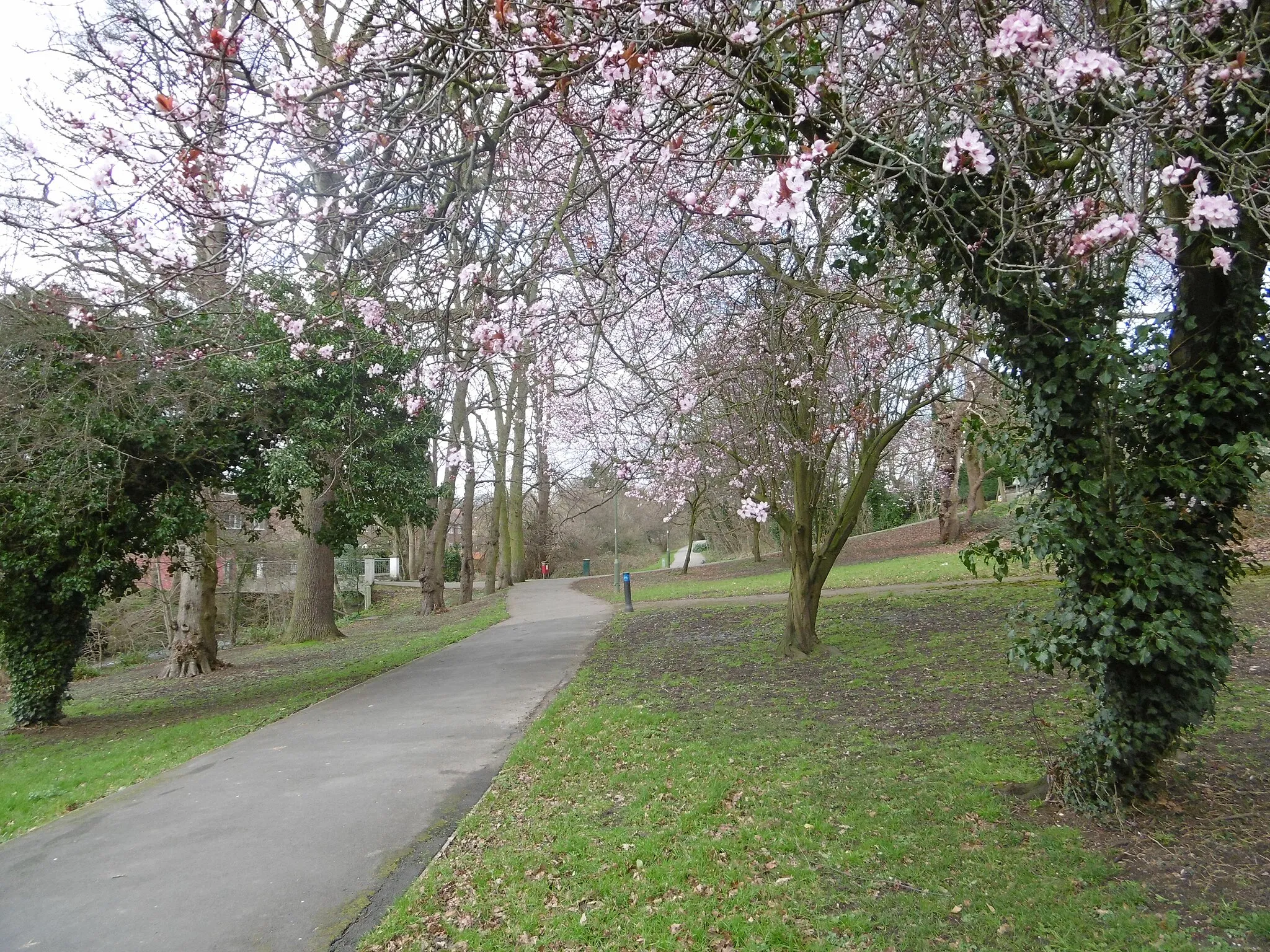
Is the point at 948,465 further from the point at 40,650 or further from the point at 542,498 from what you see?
the point at 40,650

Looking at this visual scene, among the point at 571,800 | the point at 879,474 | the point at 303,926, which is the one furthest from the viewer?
the point at 879,474

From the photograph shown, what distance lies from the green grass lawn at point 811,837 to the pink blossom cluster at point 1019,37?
3.81 meters

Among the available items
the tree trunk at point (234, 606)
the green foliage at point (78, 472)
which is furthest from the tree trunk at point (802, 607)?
the tree trunk at point (234, 606)

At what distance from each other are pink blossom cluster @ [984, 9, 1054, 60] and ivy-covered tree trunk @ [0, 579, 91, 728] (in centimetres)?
1142

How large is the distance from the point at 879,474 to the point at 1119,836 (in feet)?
78.8

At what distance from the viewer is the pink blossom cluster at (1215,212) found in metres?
3.31

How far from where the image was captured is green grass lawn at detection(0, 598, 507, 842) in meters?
7.02

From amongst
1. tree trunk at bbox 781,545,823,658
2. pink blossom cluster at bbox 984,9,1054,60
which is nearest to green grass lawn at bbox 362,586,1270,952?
tree trunk at bbox 781,545,823,658

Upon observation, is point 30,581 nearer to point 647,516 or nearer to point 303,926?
point 303,926

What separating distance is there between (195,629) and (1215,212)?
16669 mm

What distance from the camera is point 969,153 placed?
3629 millimetres

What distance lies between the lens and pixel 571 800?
5363mm

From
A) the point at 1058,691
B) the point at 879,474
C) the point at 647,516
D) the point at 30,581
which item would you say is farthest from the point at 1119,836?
the point at 647,516

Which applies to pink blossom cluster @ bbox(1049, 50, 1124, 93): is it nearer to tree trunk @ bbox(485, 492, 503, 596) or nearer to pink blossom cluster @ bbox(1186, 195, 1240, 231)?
pink blossom cluster @ bbox(1186, 195, 1240, 231)
